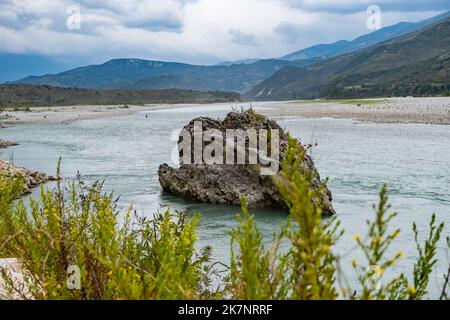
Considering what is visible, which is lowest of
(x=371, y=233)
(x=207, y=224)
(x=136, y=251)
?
(x=207, y=224)

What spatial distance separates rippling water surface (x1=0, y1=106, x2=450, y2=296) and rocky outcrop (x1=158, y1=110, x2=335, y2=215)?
13.0 inches

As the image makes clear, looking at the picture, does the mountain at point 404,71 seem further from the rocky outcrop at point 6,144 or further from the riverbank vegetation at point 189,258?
the riverbank vegetation at point 189,258

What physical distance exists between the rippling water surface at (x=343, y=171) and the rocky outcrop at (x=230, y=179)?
331mm

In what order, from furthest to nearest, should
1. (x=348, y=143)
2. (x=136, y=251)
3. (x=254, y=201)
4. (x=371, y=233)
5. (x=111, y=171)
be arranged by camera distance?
1. (x=348, y=143)
2. (x=111, y=171)
3. (x=254, y=201)
4. (x=136, y=251)
5. (x=371, y=233)

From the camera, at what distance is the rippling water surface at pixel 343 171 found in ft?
33.4

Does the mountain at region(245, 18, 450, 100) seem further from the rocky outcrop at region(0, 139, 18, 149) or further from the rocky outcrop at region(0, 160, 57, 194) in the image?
the rocky outcrop at region(0, 160, 57, 194)

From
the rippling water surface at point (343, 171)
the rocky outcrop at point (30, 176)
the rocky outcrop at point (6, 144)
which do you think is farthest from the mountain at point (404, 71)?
the rocky outcrop at point (30, 176)

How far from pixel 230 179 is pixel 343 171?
6.06 metres

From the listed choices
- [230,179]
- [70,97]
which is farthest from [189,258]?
[70,97]

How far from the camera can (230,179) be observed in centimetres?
1227
